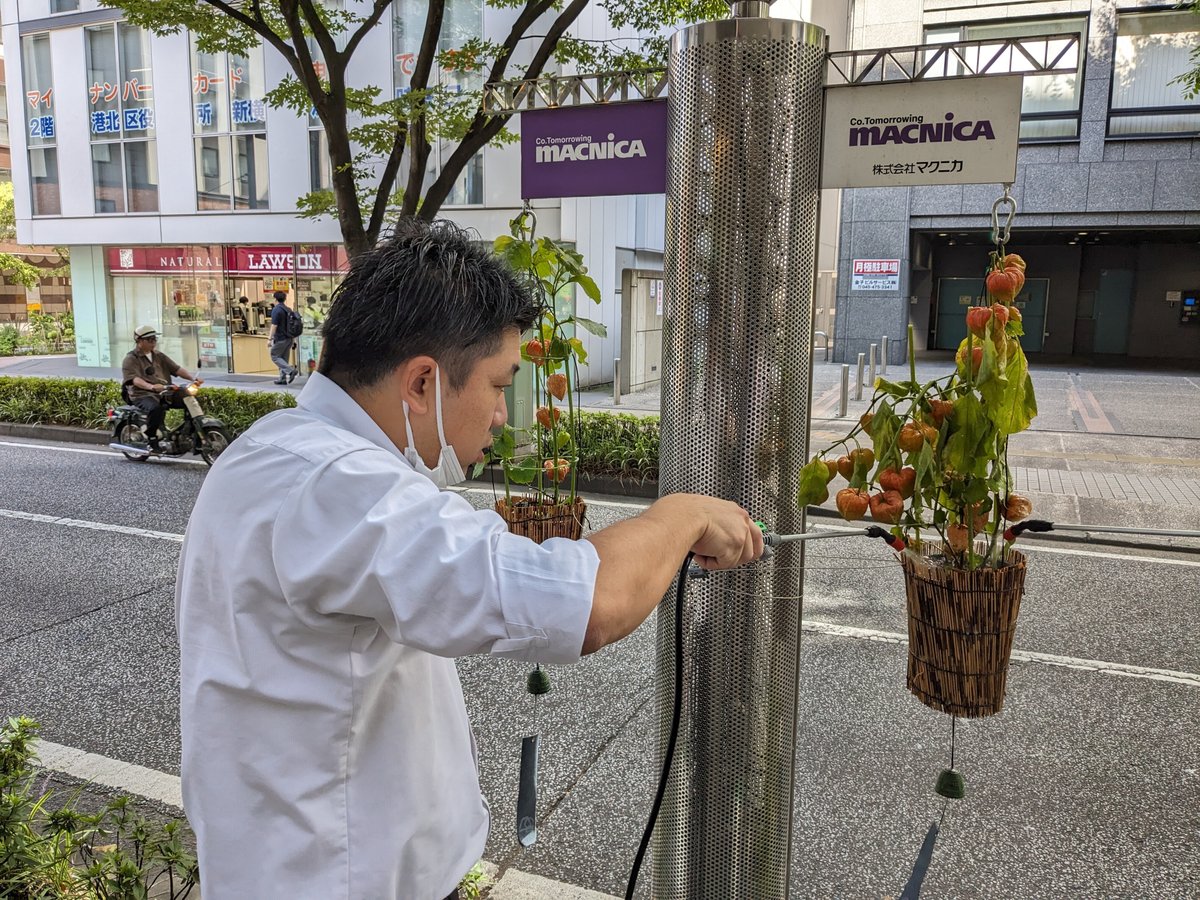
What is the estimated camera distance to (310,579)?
3.86ft

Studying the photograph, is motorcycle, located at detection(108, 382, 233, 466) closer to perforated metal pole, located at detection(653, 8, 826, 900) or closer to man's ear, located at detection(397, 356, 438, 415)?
perforated metal pole, located at detection(653, 8, 826, 900)

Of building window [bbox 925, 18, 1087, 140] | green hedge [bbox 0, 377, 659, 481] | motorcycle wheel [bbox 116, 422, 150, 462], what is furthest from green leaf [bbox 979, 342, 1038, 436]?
building window [bbox 925, 18, 1087, 140]

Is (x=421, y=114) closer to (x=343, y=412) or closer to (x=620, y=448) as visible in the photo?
(x=620, y=448)

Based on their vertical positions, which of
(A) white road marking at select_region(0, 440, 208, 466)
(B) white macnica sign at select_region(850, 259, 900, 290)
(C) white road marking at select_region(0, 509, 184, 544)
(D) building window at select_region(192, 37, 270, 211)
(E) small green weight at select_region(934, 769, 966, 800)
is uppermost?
(D) building window at select_region(192, 37, 270, 211)

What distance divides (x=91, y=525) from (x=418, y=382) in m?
7.70

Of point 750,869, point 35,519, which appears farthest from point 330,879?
point 35,519

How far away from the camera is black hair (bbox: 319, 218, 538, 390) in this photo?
1.36m

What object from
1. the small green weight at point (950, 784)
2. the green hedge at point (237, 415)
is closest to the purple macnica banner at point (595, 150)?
the small green weight at point (950, 784)

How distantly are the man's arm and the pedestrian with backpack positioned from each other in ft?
58.8

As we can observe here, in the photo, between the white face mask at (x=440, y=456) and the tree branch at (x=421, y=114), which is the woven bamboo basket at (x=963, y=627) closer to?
the white face mask at (x=440, y=456)

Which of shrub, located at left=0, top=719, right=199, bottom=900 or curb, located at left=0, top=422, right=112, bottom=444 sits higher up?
shrub, located at left=0, top=719, right=199, bottom=900

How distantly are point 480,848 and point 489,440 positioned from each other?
0.71m

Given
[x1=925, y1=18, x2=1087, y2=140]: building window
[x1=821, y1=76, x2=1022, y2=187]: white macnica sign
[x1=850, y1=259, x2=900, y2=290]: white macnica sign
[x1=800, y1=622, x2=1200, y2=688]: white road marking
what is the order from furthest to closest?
[x1=850, y1=259, x2=900, y2=290]: white macnica sign
[x1=925, y1=18, x2=1087, y2=140]: building window
[x1=800, y1=622, x2=1200, y2=688]: white road marking
[x1=821, y1=76, x2=1022, y2=187]: white macnica sign

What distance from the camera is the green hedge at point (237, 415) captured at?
9.65 metres
